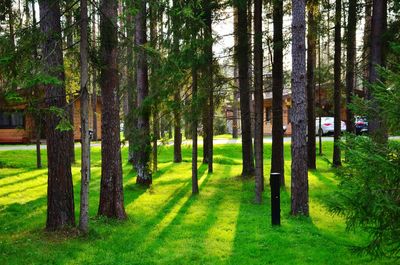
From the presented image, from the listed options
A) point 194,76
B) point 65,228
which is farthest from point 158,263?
point 194,76

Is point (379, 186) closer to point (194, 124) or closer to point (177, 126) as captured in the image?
point (194, 124)

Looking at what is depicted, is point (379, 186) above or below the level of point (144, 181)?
above

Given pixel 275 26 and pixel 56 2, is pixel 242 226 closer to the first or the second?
pixel 56 2

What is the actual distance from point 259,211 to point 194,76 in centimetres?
428

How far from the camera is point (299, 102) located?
9.08m

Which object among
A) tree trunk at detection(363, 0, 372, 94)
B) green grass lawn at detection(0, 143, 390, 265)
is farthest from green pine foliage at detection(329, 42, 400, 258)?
tree trunk at detection(363, 0, 372, 94)

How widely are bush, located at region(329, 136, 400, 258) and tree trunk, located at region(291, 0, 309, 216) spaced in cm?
381

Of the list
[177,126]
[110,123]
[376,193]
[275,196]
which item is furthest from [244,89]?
[376,193]

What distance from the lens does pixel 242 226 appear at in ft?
28.1

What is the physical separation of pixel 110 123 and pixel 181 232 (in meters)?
2.60

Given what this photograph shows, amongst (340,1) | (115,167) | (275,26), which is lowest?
(115,167)

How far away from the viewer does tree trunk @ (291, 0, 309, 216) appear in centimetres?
904

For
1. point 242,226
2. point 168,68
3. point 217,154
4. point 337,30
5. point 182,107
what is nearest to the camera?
point 242,226

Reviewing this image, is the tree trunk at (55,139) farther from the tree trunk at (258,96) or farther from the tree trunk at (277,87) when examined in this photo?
the tree trunk at (277,87)
